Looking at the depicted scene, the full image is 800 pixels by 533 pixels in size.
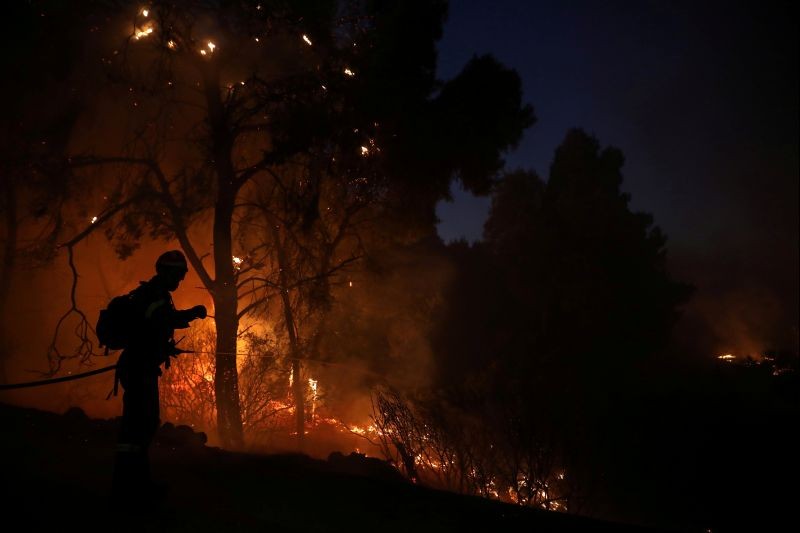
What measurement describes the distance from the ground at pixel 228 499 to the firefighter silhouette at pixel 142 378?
8.1 inches

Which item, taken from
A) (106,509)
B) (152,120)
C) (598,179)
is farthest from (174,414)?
(598,179)

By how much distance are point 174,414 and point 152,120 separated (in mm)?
7453

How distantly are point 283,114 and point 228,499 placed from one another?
279 inches

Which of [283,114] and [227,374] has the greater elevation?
[283,114]

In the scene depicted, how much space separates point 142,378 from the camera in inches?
146

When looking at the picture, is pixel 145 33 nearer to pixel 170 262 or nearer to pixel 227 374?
pixel 227 374

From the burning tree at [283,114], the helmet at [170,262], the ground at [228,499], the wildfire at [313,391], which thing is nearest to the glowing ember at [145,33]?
the burning tree at [283,114]

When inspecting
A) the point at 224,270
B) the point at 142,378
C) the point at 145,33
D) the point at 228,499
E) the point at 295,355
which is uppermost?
the point at 145,33

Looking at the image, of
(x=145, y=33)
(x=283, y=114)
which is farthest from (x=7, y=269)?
(x=283, y=114)

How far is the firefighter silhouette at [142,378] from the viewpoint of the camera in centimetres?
366

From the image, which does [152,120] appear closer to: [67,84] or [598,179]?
[67,84]

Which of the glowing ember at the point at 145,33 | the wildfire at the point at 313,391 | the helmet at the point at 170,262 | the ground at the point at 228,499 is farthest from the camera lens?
the wildfire at the point at 313,391

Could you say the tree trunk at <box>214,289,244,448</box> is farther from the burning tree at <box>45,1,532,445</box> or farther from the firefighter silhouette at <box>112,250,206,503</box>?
the firefighter silhouette at <box>112,250,206,503</box>

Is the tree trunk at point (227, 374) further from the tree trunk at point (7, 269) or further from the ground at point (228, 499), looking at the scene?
the tree trunk at point (7, 269)
